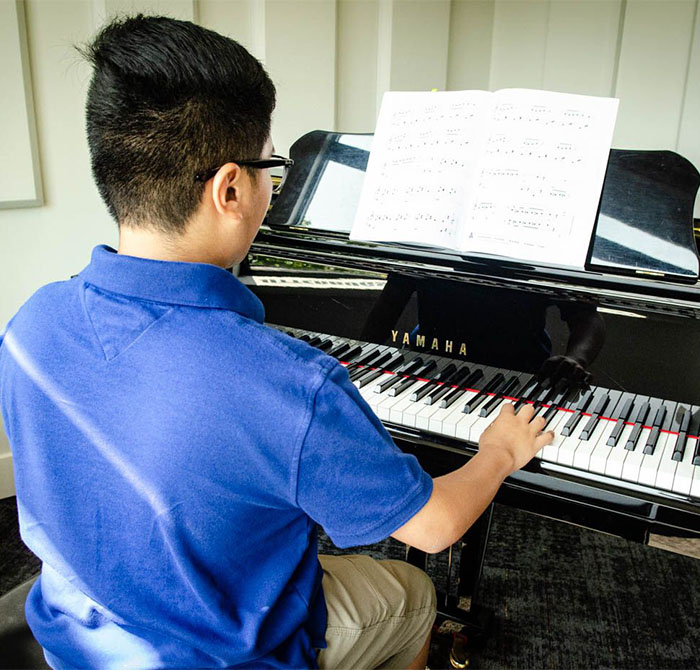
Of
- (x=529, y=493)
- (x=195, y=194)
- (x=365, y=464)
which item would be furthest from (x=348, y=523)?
(x=529, y=493)

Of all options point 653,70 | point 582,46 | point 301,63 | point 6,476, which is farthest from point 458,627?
point 582,46

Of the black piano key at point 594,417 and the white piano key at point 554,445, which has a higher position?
the black piano key at point 594,417

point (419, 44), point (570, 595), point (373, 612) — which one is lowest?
point (570, 595)

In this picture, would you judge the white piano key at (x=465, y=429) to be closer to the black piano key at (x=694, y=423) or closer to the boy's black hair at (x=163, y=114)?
the black piano key at (x=694, y=423)

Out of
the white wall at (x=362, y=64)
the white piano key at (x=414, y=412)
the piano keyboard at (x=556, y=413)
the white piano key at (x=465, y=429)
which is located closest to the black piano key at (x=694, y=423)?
the piano keyboard at (x=556, y=413)

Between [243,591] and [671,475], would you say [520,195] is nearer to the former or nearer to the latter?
[671,475]

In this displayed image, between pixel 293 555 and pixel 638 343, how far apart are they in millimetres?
979

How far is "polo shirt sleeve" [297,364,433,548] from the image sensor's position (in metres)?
0.88

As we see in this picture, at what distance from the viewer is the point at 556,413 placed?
5.33ft

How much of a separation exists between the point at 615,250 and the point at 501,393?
43 centimetres

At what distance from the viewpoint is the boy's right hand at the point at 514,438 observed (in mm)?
1321

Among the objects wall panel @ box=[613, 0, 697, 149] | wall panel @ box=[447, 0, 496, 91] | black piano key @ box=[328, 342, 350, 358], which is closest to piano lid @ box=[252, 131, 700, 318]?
black piano key @ box=[328, 342, 350, 358]

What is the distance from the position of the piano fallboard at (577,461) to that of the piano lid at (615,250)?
23cm

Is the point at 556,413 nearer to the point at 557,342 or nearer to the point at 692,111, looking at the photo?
the point at 557,342
